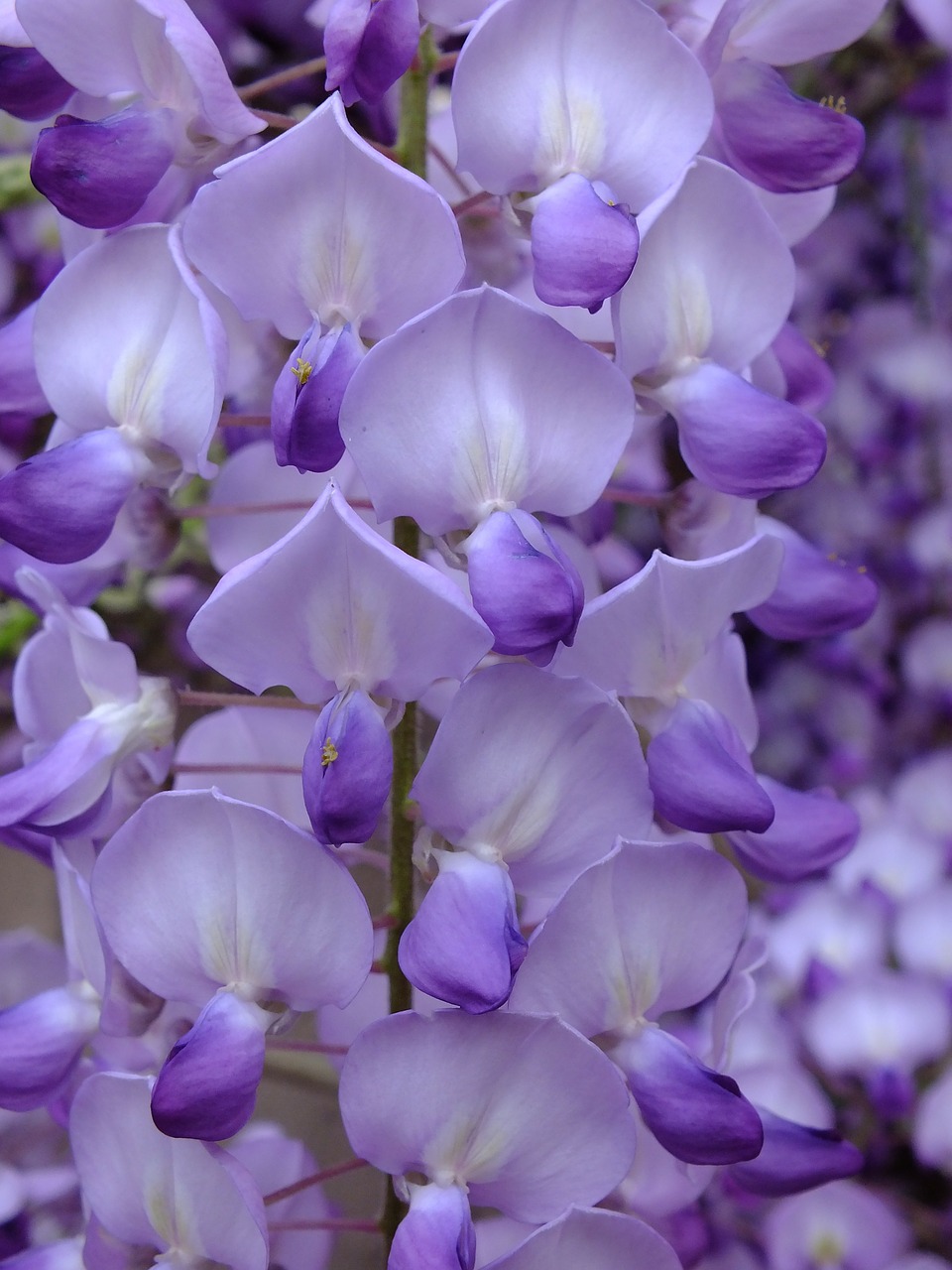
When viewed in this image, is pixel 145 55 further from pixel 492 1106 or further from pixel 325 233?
pixel 492 1106

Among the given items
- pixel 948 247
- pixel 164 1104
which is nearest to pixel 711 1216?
pixel 164 1104

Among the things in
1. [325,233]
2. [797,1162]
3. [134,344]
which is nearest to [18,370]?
[134,344]

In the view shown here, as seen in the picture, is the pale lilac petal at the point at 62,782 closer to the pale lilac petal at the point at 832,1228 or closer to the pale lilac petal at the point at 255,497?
the pale lilac petal at the point at 255,497

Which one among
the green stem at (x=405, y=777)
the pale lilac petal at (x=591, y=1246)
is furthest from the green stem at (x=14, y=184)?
the pale lilac petal at (x=591, y=1246)

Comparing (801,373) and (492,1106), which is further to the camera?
(801,373)

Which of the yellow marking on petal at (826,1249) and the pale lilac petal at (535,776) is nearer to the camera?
the pale lilac petal at (535,776)

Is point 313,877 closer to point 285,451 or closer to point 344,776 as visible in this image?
point 344,776

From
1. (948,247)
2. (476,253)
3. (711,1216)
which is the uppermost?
(476,253)
